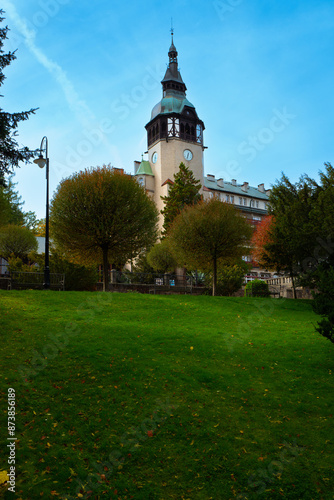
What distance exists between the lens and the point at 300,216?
24828mm

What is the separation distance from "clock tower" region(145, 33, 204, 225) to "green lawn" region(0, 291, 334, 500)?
58.3 m

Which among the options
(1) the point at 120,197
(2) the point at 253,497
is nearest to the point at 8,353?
(2) the point at 253,497

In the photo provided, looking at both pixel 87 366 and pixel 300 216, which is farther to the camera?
pixel 300 216

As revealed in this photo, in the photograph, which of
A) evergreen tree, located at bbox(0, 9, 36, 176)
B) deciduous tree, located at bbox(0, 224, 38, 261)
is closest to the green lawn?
evergreen tree, located at bbox(0, 9, 36, 176)

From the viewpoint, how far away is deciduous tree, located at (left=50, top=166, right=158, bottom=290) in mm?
26062

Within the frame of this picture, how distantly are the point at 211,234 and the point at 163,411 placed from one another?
22.9 meters

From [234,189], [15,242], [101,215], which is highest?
[234,189]

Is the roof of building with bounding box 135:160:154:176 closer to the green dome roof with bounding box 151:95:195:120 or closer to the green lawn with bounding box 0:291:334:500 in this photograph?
the green dome roof with bounding box 151:95:195:120

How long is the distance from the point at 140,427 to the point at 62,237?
21.4 meters

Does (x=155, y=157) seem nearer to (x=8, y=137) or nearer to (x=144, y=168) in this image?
(x=144, y=168)

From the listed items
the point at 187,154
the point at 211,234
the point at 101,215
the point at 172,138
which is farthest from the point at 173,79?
the point at 101,215

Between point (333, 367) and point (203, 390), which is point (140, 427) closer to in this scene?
point (203, 390)

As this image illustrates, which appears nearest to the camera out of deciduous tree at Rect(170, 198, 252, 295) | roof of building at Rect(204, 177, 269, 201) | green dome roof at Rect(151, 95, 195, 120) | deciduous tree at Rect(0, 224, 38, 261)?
deciduous tree at Rect(170, 198, 252, 295)

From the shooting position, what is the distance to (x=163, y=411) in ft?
26.1
